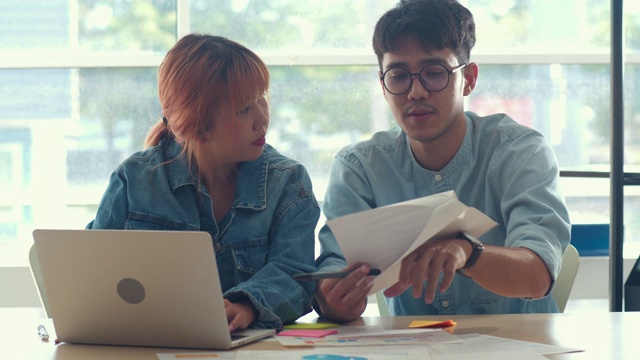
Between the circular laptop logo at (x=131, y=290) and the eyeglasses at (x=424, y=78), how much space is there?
81 centimetres

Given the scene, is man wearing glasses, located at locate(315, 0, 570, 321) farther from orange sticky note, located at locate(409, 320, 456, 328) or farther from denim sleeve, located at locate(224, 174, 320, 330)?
orange sticky note, located at locate(409, 320, 456, 328)

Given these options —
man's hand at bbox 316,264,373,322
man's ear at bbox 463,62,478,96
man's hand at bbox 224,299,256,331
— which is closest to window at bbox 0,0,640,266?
man's ear at bbox 463,62,478,96

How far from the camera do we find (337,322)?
158 cm

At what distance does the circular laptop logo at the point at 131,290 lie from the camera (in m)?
1.31

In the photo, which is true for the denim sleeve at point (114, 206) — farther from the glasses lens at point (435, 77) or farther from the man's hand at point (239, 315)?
the glasses lens at point (435, 77)

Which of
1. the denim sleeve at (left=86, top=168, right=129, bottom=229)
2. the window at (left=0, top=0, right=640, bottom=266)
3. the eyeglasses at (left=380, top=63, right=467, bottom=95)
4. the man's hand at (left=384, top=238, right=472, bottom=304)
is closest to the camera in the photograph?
the man's hand at (left=384, top=238, right=472, bottom=304)

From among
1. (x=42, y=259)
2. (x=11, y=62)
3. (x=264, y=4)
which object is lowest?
(x=42, y=259)

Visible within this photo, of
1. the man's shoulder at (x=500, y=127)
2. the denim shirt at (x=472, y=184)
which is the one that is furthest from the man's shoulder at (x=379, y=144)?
the man's shoulder at (x=500, y=127)

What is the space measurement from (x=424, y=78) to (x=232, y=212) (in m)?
0.53

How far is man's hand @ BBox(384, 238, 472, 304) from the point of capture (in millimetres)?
1380

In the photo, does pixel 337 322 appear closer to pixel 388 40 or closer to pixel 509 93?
pixel 388 40

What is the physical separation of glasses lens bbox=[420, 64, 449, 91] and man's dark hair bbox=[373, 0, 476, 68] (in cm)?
5

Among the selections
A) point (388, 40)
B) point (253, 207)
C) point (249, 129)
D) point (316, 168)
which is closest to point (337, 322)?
point (253, 207)

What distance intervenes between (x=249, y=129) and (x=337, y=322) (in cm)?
44
